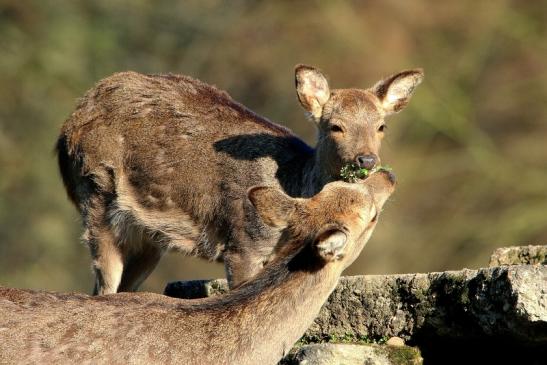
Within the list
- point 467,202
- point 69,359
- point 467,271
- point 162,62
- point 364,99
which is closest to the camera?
point 69,359

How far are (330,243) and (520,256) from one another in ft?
7.22

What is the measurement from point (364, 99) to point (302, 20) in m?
13.3

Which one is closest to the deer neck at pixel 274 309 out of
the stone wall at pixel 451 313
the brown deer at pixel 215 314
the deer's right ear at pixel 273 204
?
the brown deer at pixel 215 314

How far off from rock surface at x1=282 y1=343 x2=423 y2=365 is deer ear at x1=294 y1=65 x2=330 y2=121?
3.27 meters

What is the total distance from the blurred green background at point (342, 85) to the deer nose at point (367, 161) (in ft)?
37.2

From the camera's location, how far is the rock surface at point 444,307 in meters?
7.61

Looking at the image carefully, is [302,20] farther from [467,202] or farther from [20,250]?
[20,250]

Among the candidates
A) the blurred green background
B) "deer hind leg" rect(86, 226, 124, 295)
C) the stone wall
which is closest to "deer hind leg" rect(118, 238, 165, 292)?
"deer hind leg" rect(86, 226, 124, 295)

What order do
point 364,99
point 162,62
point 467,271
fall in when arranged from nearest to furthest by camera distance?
point 467,271
point 364,99
point 162,62

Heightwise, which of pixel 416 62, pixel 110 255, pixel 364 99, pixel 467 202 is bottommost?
pixel 110 255

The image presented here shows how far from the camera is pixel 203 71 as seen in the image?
2538 cm

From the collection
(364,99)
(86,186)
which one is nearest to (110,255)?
(86,186)

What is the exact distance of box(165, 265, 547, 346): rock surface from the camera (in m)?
7.61

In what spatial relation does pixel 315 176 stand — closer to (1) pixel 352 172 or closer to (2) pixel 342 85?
(1) pixel 352 172
